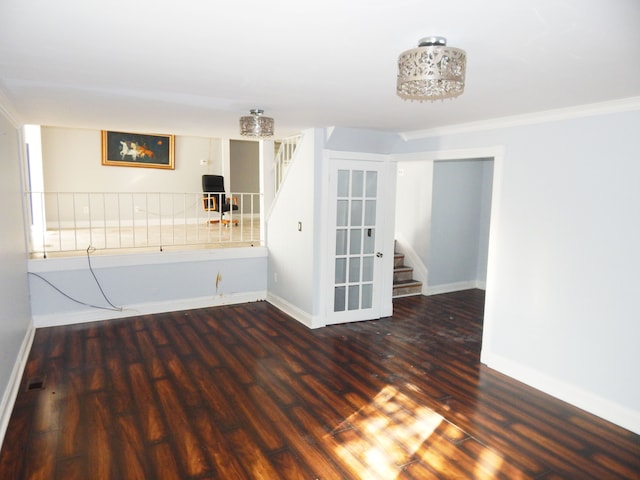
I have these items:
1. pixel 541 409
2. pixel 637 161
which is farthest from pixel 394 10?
pixel 541 409

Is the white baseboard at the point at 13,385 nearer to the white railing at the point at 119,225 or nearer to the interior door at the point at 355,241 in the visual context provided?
the white railing at the point at 119,225

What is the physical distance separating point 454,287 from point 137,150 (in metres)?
6.60

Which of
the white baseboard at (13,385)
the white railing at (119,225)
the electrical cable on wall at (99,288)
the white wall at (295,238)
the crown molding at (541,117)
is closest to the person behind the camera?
the white baseboard at (13,385)

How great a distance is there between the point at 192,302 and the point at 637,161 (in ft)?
16.1

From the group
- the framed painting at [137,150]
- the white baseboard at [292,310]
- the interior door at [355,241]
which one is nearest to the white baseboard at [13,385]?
the white baseboard at [292,310]

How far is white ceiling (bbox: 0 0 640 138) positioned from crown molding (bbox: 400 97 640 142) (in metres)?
0.09

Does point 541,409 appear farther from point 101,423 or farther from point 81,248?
point 81,248

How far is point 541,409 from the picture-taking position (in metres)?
3.10

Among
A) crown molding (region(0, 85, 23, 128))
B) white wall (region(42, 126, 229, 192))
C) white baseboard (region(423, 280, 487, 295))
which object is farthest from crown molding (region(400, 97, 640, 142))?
white wall (region(42, 126, 229, 192))

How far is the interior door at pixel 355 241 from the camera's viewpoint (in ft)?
15.9

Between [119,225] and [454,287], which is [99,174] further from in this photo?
[454,287]

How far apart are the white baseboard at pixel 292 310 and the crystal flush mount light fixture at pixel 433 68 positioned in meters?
3.49

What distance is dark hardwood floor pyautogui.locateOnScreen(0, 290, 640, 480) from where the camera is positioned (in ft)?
7.94

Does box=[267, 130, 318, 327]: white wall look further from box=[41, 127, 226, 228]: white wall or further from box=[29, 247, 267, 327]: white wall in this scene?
box=[41, 127, 226, 228]: white wall
